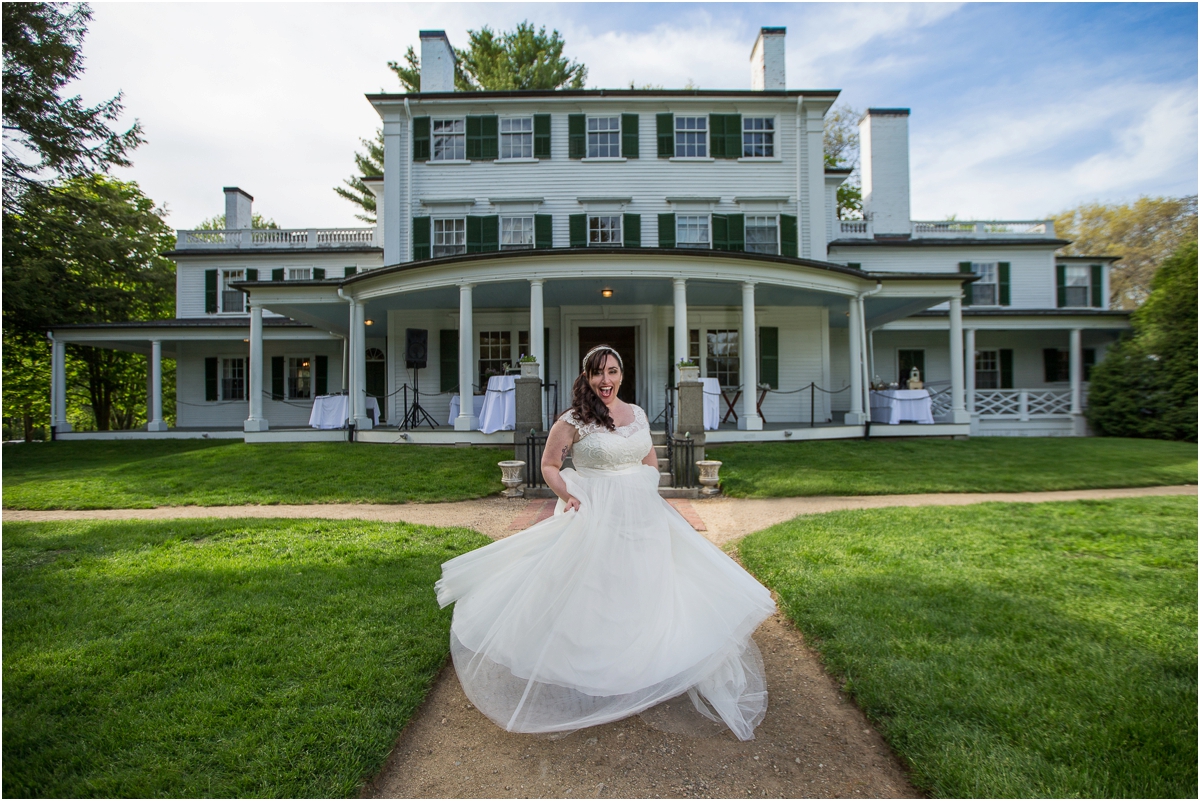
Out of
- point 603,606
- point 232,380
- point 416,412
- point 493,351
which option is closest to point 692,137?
point 493,351

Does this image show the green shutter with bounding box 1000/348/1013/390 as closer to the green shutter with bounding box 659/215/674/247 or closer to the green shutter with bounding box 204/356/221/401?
the green shutter with bounding box 659/215/674/247

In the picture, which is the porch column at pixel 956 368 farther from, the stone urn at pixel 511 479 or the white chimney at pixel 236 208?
the white chimney at pixel 236 208

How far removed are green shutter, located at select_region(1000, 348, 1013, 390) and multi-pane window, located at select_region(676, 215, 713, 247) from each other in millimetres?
11928

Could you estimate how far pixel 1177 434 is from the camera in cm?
1499

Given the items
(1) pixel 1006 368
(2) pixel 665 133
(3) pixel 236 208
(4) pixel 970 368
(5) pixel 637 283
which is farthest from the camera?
(3) pixel 236 208

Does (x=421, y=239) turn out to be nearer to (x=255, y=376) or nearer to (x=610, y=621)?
(x=255, y=376)

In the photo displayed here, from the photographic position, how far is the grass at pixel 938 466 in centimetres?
927

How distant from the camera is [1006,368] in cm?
1991

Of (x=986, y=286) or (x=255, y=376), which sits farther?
(x=986, y=286)

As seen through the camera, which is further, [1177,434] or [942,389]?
[942,389]

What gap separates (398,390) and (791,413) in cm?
1103

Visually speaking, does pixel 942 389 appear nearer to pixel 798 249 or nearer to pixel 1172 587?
pixel 798 249

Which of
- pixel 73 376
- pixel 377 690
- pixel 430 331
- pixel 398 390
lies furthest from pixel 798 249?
pixel 73 376

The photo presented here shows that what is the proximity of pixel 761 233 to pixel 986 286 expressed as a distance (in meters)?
9.30
